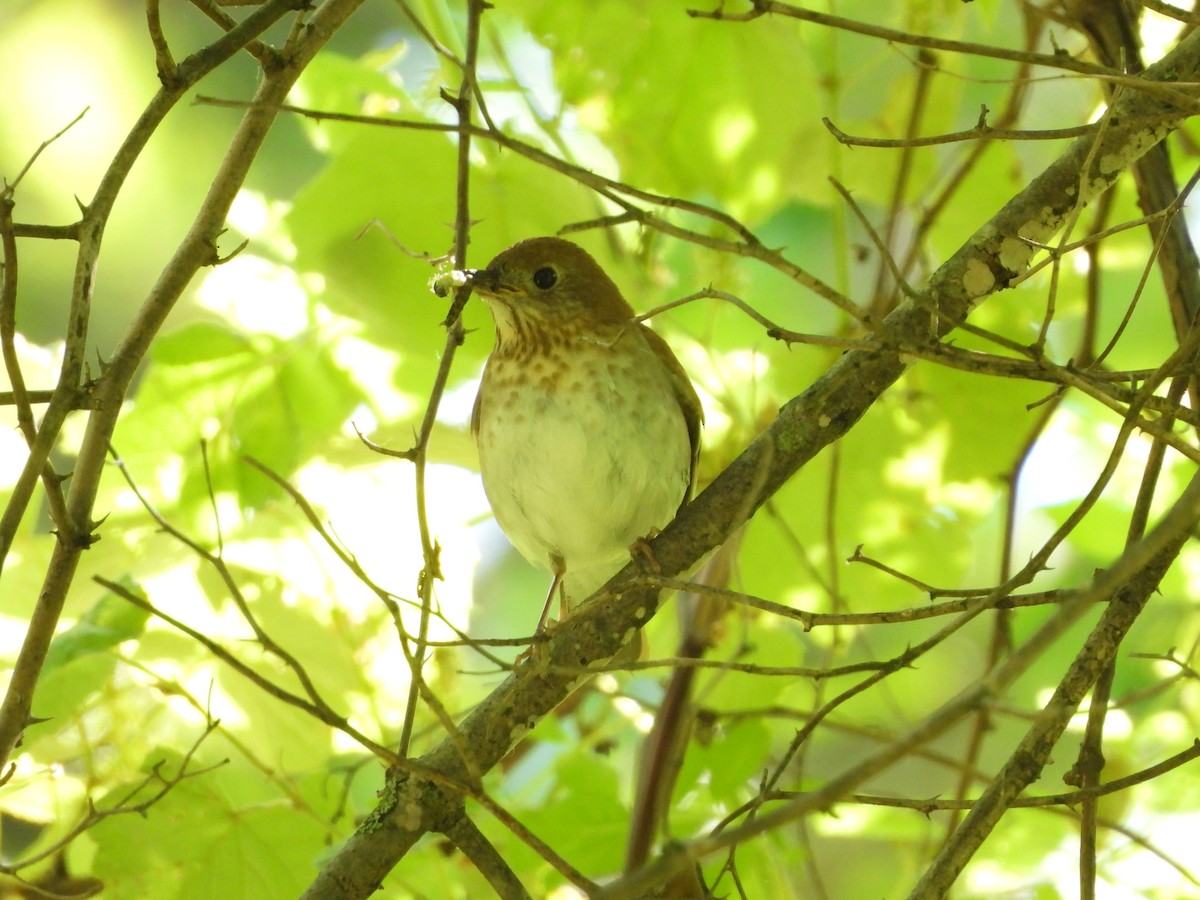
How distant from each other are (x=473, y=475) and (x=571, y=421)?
50cm

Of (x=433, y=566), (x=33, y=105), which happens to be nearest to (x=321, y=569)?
(x=433, y=566)

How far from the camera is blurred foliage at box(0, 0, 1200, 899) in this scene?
2469mm

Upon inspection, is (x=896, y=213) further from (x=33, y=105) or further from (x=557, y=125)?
(x=33, y=105)

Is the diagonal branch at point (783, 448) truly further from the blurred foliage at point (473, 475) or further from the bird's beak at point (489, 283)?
the bird's beak at point (489, 283)

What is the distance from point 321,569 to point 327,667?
21 centimetres

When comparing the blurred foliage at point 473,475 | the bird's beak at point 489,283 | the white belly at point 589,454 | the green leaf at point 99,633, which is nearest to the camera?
the green leaf at point 99,633

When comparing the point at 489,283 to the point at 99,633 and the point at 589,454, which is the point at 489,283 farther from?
the point at 99,633

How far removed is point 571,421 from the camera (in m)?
2.88

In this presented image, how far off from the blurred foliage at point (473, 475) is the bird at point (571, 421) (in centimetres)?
10

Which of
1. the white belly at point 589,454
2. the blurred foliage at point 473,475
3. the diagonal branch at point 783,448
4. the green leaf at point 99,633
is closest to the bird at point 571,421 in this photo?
the white belly at point 589,454

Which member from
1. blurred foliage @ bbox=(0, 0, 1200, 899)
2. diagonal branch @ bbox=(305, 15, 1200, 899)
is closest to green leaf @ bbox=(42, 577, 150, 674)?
blurred foliage @ bbox=(0, 0, 1200, 899)

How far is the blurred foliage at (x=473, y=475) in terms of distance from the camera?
97.2 inches

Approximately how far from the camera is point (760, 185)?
2.78m

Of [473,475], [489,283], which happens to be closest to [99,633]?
[489,283]
